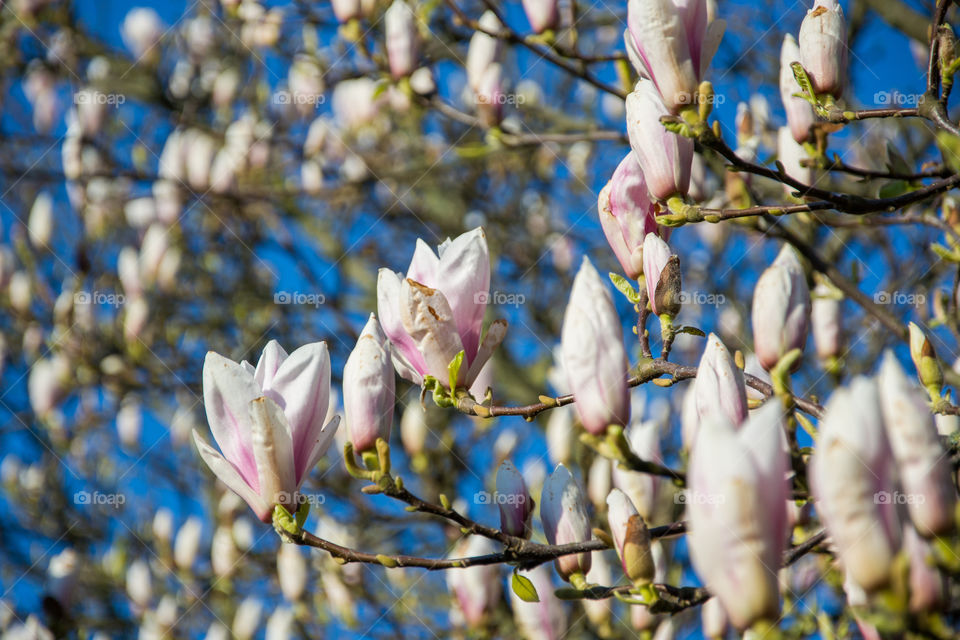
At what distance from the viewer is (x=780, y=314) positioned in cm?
127

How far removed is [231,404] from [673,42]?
704 millimetres

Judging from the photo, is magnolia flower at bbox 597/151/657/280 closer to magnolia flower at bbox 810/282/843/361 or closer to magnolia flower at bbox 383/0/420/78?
magnolia flower at bbox 810/282/843/361

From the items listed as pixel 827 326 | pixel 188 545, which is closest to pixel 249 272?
pixel 188 545

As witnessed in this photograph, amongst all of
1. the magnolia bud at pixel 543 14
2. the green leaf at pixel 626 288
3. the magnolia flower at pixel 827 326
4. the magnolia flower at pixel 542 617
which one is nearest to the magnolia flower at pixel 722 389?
the green leaf at pixel 626 288

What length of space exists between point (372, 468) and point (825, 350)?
1.11 meters

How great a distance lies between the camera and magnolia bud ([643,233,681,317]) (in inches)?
43.5

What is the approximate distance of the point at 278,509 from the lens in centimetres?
110

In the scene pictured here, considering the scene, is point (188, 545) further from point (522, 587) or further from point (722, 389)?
point (722, 389)

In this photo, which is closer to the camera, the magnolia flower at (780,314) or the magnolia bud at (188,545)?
the magnolia flower at (780,314)

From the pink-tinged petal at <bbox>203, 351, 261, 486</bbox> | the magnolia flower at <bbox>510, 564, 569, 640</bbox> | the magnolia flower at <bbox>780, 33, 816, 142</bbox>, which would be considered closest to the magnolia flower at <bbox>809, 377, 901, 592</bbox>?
the pink-tinged petal at <bbox>203, 351, 261, 486</bbox>

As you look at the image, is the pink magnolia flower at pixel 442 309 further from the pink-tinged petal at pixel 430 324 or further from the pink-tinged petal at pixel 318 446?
the pink-tinged petal at pixel 318 446

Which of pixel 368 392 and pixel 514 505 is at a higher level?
pixel 368 392

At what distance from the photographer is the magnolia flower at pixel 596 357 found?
0.89 m

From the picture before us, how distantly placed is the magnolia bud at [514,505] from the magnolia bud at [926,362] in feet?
1.86
